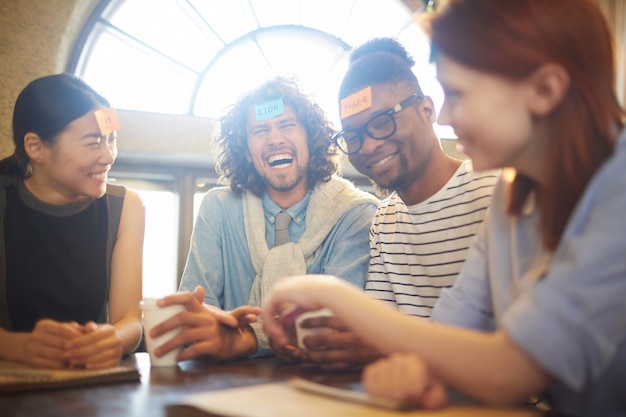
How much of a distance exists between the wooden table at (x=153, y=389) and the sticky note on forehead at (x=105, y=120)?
2.59ft

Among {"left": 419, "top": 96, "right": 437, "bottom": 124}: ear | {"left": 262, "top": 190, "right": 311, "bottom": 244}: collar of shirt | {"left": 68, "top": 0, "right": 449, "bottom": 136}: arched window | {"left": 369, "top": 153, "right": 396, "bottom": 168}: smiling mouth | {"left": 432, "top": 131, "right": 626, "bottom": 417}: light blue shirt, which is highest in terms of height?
{"left": 68, "top": 0, "right": 449, "bottom": 136}: arched window

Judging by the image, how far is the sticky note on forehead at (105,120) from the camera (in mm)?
1728

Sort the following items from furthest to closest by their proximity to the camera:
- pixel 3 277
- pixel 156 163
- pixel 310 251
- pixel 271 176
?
pixel 156 163
pixel 271 176
pixel 310 251
pixel 3 277

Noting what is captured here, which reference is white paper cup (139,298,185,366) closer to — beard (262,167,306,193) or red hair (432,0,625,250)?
red hair (432,0,625,250)

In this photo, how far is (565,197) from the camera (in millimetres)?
745

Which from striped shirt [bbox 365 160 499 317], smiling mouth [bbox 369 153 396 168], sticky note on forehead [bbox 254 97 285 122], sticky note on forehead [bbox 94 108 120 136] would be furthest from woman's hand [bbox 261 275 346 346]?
sticky note on forehead [bbox 254 97 285 122]

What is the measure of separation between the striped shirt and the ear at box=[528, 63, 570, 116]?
77 cm

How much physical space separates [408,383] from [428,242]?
95 cm

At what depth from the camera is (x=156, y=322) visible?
1154 mm

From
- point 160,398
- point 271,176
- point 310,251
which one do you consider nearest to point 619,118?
point 160,398

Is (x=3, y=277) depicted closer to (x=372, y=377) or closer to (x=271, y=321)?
(x=271, y=321)

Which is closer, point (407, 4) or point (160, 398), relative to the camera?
point (160, 398)

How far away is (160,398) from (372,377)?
1.07 feet

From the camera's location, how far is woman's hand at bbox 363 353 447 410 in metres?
0.67
